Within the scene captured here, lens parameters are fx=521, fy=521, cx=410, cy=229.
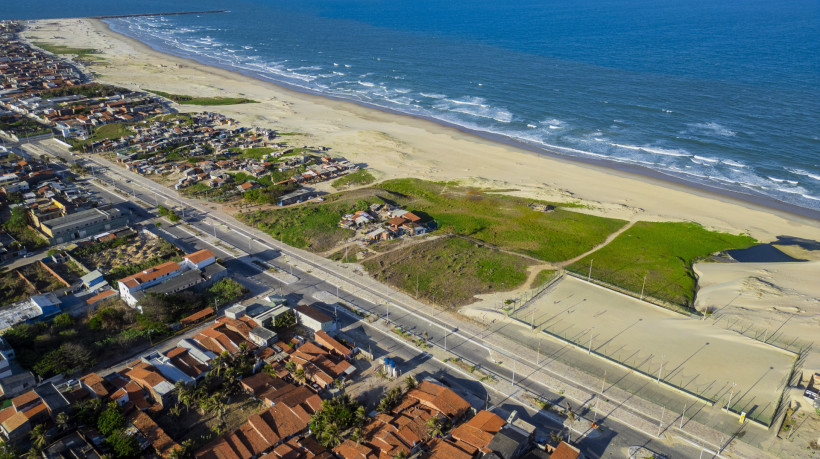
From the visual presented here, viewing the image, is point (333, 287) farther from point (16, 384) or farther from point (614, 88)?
point (614, 88)

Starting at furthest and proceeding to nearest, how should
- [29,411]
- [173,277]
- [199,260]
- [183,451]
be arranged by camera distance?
[199,260] → [173,277] → [29,411] → [183,451]

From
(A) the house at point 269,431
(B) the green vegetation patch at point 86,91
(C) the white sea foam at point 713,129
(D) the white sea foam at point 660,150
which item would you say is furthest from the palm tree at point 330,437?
(B) the green vegetation patch at point 86,91

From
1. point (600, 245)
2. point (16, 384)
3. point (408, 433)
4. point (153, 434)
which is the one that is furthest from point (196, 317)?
point (600, 245)

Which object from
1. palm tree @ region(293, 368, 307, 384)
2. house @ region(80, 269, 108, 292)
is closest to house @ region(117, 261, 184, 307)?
house @ region(80, 269, 108, 292)

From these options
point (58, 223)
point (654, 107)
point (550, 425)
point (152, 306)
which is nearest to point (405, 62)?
point (654, 107)

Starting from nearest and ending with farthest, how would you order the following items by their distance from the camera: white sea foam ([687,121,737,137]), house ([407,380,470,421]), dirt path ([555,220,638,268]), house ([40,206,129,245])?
1. house ([407,380,470,421])
2. dirt path ([555,220,638,268])
3. house ([40,206,129,245])
4. white sea foam ([687,121,737,137])

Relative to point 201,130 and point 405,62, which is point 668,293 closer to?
point 201,130

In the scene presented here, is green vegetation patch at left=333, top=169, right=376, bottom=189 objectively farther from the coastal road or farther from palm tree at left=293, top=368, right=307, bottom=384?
A: palm tree at left=293, top=368, right=307, bottom=384
